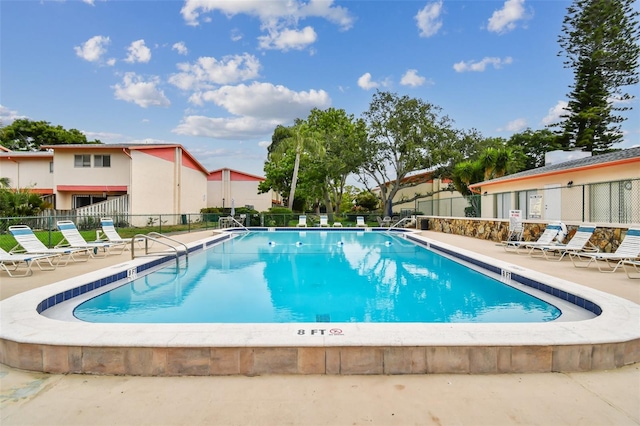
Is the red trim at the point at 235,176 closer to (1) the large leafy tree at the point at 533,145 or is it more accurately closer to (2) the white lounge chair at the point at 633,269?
(1) the large leafy tree at the point at 533,145

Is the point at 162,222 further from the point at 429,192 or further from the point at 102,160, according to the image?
the point at 429,192

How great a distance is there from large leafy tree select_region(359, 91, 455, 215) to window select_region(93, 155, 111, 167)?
16.5 metres

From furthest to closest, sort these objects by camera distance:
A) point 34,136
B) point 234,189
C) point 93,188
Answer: point 34,136 < point 234,189 < point 93,188

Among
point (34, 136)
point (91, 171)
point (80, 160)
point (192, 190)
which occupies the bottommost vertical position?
point (192, 190)

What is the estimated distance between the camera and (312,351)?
340 cm

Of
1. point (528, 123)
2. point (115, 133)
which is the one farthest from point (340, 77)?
point (528, 123)

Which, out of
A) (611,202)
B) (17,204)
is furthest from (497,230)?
(17,204)

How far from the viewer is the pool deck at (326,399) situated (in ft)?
8.89

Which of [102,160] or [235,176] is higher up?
[235,176]

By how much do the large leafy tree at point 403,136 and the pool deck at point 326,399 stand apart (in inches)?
996

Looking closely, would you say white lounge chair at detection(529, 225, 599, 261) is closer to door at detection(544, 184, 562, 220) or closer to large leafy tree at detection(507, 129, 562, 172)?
door at detection(544, 184, 562, 220)

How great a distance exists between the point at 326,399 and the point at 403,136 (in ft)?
87.7

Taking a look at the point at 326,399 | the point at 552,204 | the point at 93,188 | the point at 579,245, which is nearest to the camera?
Result: the point at 326,399

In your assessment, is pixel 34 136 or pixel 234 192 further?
pixel 34 136
